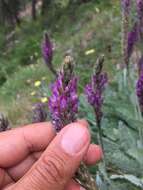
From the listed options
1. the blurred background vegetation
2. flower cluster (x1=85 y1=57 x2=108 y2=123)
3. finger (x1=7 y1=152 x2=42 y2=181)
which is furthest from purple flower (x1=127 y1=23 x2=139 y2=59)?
finger (x1=7 y1=152 x2=42 y2=181)

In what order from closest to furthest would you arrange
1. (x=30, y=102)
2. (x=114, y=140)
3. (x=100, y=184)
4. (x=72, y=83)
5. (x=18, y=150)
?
(x=72, y=83)
(x=18, y=150)
(x=100, y=184)
(x=114, y=140)
(x=30, y=102)

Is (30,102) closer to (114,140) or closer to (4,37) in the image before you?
(114,140)

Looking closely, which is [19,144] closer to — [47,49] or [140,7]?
[140,7]

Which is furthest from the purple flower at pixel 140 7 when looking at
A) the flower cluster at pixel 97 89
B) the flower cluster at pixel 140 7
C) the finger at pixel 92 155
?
the finger at pixel 92 155

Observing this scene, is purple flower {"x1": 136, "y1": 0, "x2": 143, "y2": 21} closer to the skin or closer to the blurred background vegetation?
the blurred background vegetation

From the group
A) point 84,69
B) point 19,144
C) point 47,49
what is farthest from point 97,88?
point 84,69

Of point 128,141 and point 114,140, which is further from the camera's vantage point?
point 114,140

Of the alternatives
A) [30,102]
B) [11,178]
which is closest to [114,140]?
[11,178]
